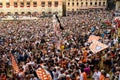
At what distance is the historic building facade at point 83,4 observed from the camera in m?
118

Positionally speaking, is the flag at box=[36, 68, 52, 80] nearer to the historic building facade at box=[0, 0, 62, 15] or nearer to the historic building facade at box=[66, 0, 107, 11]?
the historic building facade at box=[0, 0, 62, 15]

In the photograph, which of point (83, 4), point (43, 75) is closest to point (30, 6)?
point (83, 4)

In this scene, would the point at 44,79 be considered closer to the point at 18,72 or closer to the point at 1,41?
the point at 18,72

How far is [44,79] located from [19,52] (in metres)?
11.3

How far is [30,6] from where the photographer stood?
107688 millimetres

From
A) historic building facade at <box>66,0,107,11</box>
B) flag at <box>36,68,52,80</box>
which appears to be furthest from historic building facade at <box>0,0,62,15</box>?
flag at <box>36,68,52,80</box>

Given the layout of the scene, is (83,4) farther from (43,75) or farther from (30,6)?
(43,75)

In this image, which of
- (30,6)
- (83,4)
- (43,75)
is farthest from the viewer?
(83,4)

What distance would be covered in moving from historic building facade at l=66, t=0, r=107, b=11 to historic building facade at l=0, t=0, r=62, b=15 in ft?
29.3

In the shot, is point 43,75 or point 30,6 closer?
point 43,75

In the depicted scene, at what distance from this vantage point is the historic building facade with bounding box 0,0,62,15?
106 meters

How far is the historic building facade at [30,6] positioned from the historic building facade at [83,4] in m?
8.94

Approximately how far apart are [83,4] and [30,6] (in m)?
20.0

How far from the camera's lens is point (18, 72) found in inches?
827
